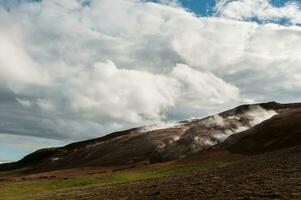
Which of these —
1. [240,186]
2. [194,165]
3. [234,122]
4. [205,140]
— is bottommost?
[240,186]

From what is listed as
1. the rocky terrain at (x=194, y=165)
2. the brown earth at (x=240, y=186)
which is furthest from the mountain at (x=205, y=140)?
the brown earth at (x=240, y=186)

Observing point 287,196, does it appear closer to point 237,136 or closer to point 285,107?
point 237,136

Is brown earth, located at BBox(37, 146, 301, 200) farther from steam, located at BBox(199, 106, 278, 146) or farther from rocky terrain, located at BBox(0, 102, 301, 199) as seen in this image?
steam, located at BBox(199, 106, 278, 146)

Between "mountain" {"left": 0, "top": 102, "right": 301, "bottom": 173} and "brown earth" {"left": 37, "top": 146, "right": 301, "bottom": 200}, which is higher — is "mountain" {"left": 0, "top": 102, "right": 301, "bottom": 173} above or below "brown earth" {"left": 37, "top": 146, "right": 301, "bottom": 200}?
above

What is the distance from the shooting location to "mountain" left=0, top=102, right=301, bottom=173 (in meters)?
114

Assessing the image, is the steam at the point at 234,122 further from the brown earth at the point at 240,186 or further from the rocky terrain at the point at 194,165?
the brown earth at the point at 240,186

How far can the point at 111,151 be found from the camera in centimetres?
17000

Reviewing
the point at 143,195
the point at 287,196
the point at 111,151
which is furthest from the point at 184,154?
the point at 287,196

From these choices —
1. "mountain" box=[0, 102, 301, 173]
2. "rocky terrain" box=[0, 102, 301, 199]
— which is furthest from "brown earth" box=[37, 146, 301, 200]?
"mountain" box=[0, 102, 301, 173]

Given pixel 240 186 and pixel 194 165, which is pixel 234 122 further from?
pixel 240 186

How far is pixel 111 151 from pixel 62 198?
389 ft

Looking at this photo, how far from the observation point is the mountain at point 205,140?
4503 inches

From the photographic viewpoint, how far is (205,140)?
15125cm

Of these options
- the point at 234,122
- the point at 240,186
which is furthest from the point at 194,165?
the point at 234,122
